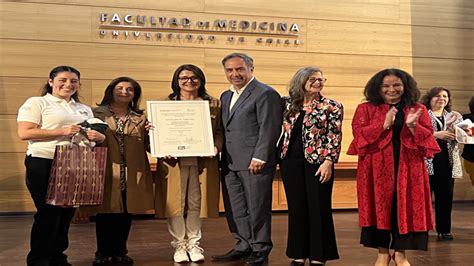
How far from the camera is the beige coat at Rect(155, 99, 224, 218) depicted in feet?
13.0

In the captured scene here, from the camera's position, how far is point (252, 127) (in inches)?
154

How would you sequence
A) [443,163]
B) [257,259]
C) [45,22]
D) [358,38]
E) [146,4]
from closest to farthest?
[257,259]
[443,163]
[45,22]
[146,4]
[358,38]

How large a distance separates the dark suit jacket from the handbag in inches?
36.0

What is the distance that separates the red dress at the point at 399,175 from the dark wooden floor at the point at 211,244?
2.15 ft

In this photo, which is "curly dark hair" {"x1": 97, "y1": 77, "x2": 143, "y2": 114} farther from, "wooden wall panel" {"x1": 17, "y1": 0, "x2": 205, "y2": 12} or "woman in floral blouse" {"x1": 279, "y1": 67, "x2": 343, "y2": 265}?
"wooden wall panel" {"x1": 17, "y1": 0, "x2": 205, "y2": 12}

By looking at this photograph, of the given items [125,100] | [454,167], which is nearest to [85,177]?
[125,100]

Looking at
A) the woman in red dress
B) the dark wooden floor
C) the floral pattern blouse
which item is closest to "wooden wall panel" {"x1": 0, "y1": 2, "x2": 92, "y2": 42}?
the dark wooden floor

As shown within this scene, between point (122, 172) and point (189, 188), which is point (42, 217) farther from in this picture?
point (189, 188)

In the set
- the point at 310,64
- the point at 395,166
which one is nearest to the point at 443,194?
the point at 395,166

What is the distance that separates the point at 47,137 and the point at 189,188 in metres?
1.07

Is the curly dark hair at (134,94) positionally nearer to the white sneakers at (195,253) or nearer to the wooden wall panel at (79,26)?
the white sneakers at (195,253)

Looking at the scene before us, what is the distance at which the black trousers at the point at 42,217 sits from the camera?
3.56 meters

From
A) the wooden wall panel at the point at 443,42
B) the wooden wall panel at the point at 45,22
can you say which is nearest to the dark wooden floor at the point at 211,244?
the wooden wall panel at the point at 45,22

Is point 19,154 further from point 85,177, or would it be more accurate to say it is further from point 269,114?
point 269,114
